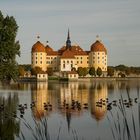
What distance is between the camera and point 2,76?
19.3 meters

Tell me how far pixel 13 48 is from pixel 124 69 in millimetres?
96675

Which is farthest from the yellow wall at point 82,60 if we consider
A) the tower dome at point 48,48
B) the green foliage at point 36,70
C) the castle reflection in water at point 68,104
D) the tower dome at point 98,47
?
the castle reflection in water at point 68,104

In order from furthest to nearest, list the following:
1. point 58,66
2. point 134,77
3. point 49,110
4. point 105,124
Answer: point 134,77
point 58,66
point 49,110
point 105,124

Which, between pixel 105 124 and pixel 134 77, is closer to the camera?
pixel 105 124

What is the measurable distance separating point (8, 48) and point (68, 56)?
78.3 m

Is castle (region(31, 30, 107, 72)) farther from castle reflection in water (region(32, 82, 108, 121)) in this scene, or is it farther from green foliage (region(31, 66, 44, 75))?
castle reflection in water (region(32, 82, 108, 121))

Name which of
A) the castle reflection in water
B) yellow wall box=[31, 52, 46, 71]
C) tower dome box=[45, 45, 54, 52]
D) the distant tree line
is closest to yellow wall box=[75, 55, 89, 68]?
A: the distant tree line

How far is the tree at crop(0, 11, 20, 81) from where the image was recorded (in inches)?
764

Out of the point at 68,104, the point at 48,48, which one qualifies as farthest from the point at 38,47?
the point at 68,104

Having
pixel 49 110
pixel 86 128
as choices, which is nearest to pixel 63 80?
pixel 49 110

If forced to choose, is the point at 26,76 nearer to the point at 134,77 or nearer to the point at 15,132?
the point at 134,77

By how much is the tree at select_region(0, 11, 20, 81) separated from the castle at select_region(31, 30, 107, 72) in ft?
249

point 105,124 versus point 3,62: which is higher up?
point 3,62

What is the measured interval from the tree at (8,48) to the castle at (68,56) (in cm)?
7601
